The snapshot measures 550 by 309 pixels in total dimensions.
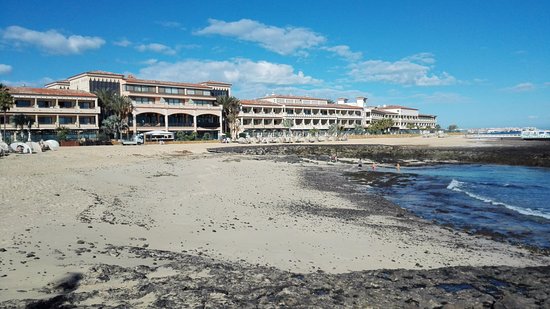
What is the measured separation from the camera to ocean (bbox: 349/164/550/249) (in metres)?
13.0

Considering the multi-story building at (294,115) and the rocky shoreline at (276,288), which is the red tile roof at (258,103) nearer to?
the multi-story building at (294,115)

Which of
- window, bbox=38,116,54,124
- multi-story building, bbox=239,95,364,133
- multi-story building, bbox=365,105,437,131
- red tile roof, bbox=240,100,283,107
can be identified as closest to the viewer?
window, bbox=38,116,54,124

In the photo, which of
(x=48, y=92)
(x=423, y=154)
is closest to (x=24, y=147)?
(x=48, y=92)

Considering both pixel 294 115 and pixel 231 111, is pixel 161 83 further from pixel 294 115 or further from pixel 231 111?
pixel 294 115

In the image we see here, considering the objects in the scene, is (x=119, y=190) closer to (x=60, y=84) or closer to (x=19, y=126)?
(x=19, y=126)

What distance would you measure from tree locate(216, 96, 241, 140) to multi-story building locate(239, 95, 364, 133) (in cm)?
343

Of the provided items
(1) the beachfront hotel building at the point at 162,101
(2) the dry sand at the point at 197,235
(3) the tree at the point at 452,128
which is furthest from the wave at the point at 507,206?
(3) the tree at the point at 452,128

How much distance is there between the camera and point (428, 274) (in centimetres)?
790

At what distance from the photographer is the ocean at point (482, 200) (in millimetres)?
12980

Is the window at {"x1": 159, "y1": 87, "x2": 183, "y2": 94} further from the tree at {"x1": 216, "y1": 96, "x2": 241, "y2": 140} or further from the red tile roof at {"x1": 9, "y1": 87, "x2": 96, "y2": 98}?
the red tile roof at {"x1": 9, "y1": 87, "x2": 96, "y2": 98}

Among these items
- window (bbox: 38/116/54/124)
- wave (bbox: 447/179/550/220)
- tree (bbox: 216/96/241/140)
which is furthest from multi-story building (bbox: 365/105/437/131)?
wave (bbox: 447/179/550/220)

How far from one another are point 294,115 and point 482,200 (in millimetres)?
84004

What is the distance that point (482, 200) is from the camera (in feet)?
61.6

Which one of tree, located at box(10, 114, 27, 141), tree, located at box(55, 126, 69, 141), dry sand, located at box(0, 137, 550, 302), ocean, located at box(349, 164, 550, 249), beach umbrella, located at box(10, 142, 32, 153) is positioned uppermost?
tree, located at box(10, 114, 27, 141)
